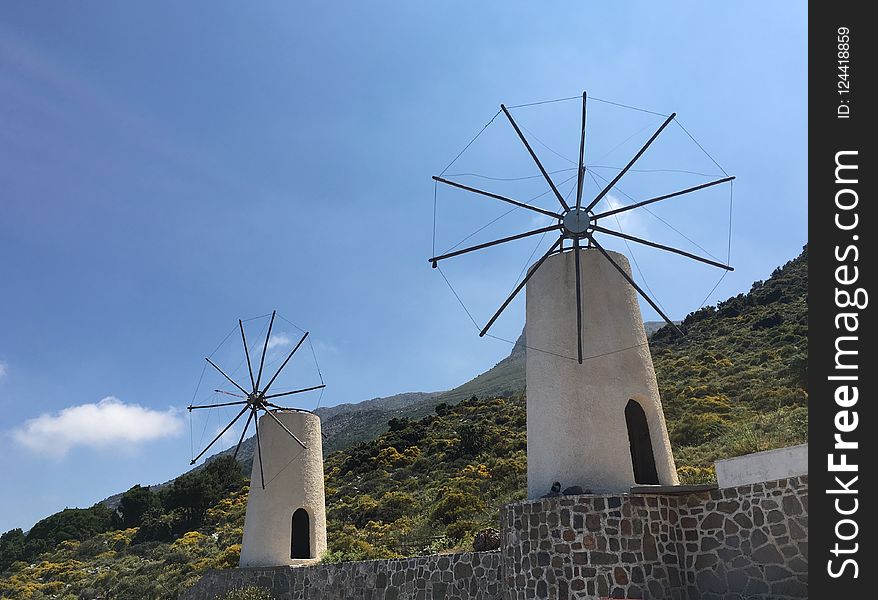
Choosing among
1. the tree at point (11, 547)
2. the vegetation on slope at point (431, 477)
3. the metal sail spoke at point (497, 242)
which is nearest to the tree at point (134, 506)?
the vegetation on slope at point (431, 477)

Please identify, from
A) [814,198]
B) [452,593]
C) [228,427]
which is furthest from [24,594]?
[814,198]

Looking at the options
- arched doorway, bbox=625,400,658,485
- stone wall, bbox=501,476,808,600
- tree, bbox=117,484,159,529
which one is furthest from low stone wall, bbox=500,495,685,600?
tree, bbox=117,484,159,529

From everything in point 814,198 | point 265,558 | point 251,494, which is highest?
point 814,198

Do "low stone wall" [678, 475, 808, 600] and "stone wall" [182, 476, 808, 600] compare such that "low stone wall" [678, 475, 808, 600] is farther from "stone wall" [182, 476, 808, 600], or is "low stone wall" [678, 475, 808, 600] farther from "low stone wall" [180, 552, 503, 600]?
"low stone wall" [180, 552, 503, 600]

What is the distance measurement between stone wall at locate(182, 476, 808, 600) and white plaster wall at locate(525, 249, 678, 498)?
696 mm

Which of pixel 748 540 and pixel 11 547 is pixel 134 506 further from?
pixel 748 540

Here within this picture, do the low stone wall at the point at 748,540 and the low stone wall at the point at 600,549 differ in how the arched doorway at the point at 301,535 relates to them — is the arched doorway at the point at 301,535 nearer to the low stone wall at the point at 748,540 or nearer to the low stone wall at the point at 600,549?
the low stone wall at the point at 600,549

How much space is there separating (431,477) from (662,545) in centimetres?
2166

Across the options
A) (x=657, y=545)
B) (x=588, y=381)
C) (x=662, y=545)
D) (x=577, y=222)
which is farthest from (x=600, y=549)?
(x=577, y=222)

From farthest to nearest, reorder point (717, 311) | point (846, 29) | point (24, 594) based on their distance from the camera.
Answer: point (717, 311) → point (24, 594) → point (846, 29)

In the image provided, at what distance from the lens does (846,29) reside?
6906mm

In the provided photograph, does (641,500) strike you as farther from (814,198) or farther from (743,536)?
(814,198)

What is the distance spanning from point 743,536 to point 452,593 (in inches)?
201

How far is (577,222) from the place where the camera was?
41.5ft
